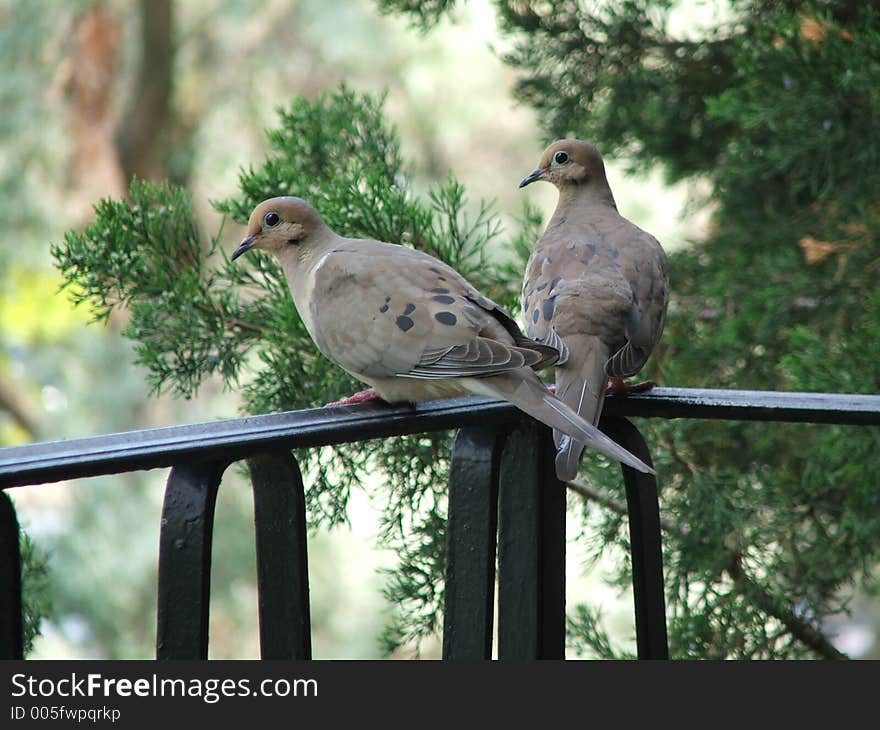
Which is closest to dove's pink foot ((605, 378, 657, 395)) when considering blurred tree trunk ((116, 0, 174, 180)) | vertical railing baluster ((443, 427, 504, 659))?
vertical railing baluster ((443, 427, 504, 659))

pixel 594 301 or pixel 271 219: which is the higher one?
pixel 271 219

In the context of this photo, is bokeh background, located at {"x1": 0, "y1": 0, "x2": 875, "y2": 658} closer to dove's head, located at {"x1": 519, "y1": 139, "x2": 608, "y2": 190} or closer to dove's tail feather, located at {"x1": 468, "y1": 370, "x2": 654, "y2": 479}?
dove's head, located at {"x1": 519, "y1": 139, "x2": 608, "y2": 190}

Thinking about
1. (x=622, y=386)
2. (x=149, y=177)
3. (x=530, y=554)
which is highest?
(x=149, y=177)

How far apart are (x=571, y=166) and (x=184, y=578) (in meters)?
1.73

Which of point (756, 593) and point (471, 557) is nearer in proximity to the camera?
point (471, 557)

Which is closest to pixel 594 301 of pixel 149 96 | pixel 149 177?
pixel 149 96

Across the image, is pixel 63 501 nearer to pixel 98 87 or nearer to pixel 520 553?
pixel 98 87

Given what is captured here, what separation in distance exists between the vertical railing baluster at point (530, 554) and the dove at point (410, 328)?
0.13 m

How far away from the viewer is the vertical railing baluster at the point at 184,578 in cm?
101

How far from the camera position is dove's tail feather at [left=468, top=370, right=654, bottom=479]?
4.33ft

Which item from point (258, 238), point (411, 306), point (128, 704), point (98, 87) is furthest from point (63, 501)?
point (128, 704)

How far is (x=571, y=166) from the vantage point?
2551mm

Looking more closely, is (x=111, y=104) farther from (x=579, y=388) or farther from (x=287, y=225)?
(x=579, y=388)

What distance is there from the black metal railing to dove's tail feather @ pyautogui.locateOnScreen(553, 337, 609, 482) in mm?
35
